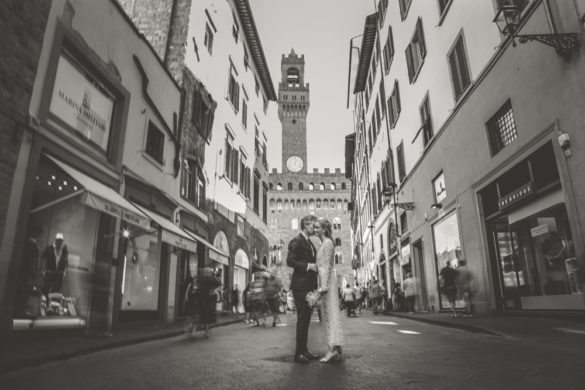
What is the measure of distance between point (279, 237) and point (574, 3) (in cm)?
6153

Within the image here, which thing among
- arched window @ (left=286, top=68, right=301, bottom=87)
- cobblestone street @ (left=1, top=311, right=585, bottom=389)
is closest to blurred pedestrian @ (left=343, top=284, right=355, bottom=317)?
cobblestone street @ (left=1, top=311, right=585, bottom=389)

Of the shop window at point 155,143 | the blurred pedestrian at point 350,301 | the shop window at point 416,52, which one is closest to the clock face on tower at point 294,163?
the shop window at point 416,52

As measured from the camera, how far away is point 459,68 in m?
11.8

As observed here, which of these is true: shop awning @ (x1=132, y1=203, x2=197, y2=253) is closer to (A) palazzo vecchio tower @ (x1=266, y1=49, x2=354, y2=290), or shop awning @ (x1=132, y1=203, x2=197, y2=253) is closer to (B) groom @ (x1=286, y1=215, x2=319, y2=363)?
(B) groom @ (x1=286, y1=215, x2=319, y2=363)

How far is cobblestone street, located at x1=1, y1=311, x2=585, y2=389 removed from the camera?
317cm

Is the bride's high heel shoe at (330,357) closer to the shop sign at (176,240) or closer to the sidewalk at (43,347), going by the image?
the sidewalk at (43,347)

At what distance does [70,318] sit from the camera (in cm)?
792

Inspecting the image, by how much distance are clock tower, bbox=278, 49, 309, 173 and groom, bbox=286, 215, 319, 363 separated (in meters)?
→ 68.6

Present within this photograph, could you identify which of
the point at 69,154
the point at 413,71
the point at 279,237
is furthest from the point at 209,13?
the point at 279,237

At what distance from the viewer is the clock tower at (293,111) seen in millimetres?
75938

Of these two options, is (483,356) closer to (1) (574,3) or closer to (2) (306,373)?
(2) (306,373)

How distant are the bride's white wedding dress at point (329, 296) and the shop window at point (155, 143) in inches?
338

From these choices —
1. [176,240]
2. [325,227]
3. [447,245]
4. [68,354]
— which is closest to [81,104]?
[176,240]

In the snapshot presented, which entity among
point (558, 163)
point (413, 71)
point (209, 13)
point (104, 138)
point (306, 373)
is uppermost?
point (209, 13)
